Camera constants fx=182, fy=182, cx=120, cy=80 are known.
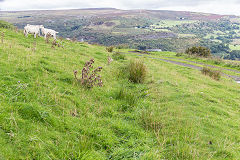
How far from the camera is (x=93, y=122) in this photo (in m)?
4.03

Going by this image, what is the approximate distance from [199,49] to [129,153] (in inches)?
1414

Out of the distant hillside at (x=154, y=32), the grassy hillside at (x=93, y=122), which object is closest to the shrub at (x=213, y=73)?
the grassy hillside at (x=93, y=122)

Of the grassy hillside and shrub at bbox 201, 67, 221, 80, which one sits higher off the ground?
the grassy hillside

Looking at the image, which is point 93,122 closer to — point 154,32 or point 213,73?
point 213,73

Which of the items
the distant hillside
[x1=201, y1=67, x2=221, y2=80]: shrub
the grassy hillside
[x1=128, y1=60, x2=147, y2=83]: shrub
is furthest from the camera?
the distant hillside

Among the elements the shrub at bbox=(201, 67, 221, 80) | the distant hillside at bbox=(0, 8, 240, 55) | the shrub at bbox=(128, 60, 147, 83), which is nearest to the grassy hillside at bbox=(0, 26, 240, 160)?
the shrub at bbox=(128, 60, 147, 83)

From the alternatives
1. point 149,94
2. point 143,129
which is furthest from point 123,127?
point 149,94

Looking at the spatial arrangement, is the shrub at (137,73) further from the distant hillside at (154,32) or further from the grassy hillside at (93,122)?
the distant hillside at (154,32)

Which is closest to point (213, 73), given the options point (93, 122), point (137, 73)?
point (137, 73)

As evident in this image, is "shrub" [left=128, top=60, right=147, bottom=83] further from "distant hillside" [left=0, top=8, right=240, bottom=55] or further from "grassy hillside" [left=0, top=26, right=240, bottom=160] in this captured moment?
"distant hillside" [left=0, top=8, right=240, bottom=55]

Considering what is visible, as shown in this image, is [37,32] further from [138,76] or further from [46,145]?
[46,145]

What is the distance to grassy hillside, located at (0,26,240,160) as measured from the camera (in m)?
3.10

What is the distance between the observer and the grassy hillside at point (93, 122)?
122 inches

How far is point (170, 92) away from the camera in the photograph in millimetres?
7117
